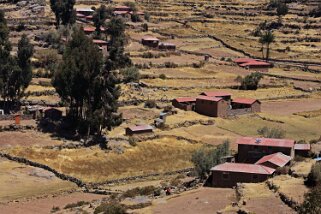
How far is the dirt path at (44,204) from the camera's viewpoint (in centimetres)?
4209

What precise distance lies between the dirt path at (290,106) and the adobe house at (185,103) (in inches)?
336

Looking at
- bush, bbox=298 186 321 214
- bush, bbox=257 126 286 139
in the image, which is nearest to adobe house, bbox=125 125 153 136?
bush, bbox=257 126 286 139

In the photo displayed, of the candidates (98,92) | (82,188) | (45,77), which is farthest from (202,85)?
(82,188)

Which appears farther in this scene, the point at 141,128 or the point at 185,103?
the point at 185,103

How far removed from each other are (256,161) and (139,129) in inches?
560

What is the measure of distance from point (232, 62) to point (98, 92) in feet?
145

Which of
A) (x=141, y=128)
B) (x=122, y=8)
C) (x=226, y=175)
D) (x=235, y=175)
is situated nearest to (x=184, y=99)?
(x=141, y=128)

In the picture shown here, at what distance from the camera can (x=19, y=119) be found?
6328 centimetres

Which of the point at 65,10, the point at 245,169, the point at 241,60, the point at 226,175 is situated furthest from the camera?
the point at 65,10

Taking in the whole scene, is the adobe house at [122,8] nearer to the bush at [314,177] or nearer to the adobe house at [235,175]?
the adobe house at [235,175]

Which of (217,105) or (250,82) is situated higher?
(217,105)

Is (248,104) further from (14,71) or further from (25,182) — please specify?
(25,182)

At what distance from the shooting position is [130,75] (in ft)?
262

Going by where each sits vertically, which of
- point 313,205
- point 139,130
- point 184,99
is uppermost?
point 313,205
